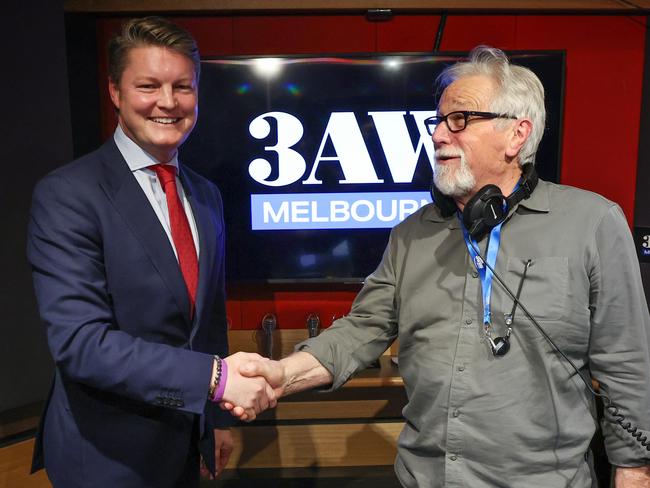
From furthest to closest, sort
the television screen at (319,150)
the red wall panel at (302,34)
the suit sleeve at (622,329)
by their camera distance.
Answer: the red wall panel at (302,34), the television screen at (319,150), the suit sleeve at (622,329)

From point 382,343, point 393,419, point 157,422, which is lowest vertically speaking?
point 393,419

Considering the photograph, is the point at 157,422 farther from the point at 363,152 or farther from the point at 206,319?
the point at 363,152

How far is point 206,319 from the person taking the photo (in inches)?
66.5

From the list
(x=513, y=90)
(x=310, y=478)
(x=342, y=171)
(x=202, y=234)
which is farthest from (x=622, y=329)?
(x=310, y=478)

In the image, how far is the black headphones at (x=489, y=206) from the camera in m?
1.44

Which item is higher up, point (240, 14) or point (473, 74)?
point (240, 14)

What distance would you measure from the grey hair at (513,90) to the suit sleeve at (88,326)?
3.38 feet

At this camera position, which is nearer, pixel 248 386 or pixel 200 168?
pixel 248 386

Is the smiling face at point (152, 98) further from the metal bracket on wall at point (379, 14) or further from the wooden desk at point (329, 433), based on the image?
the wooden desk at point (329, 433)

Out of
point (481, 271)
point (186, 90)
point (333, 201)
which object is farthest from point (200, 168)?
point (481, 271)

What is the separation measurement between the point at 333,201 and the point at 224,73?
0.86 metres

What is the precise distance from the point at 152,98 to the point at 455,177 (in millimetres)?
870

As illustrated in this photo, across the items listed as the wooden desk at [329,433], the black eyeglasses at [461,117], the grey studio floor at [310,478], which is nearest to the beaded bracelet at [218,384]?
the black eyeglasses at [461,117]

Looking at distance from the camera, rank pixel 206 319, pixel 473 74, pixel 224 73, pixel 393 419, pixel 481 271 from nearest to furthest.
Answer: pixel 481 271 → pixel 473 74 → pixel 206 319 → pixel 224 73 → pixel 393 419
